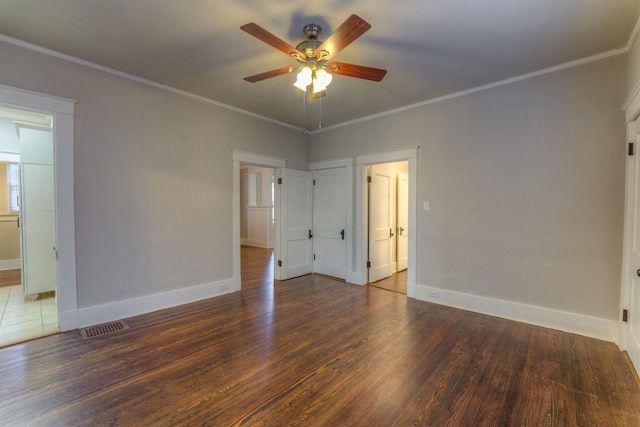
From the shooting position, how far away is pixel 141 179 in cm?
337

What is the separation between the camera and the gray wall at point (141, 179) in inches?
116

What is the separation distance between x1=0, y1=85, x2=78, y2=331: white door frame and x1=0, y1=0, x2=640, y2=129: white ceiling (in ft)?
2.02

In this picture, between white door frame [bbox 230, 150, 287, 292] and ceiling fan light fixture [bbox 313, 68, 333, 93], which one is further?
white door frame [bbox 230, 150, 287, 292]

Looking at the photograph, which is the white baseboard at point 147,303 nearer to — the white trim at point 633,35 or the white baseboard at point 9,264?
the white baseboard at point 9,264

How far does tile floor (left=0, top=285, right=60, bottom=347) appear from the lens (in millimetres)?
2808

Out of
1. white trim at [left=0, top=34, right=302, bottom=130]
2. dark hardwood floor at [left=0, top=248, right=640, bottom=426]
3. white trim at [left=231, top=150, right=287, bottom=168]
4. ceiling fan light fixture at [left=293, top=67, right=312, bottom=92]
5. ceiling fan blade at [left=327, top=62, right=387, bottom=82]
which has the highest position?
white trim at [left=0, top=34, right=302, bottom=130]

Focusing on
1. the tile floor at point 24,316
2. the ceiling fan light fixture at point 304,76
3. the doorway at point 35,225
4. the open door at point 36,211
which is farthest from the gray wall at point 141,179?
the ceiling fan light fixture at point 304,76

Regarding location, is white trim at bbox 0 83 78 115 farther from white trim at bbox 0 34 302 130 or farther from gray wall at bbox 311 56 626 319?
gray wall at bbox 311 56 626 319

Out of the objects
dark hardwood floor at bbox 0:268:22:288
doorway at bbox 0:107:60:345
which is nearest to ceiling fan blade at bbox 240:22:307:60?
doorway at bbox 0:107:60:345

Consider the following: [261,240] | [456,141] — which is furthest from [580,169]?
[261,240]

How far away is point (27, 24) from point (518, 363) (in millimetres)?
5188

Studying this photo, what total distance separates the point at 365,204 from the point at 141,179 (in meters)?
3.36

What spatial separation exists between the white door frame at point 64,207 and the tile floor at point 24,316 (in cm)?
27

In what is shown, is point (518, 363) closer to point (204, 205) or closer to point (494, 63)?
point (494, 63)
